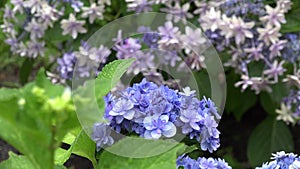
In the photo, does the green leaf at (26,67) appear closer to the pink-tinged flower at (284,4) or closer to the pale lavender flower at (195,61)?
the pale lavender flower at (195,61)

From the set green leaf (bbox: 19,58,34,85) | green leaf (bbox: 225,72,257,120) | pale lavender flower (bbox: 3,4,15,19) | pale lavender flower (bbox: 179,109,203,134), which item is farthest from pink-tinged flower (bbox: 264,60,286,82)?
pale lavender flower (bbox: 179,109,203,134)

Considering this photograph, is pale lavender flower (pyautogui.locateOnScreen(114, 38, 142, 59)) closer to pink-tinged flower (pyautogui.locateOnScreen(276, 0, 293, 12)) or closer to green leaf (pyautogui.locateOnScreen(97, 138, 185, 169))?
pink-tinged flower (pyautogui.locateOnScreen(276, 0, 293, 12))

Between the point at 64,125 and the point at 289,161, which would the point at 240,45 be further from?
the point at 64,125

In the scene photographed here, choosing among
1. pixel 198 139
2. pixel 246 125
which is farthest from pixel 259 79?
pixel 198 139

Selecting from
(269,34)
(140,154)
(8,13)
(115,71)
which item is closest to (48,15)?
(8,13)

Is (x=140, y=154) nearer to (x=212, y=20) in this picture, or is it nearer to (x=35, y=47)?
(x=212, y=20)

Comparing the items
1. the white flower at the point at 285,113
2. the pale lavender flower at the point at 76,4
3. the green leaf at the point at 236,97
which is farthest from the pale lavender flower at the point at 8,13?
the white flower at the point at 285,113
